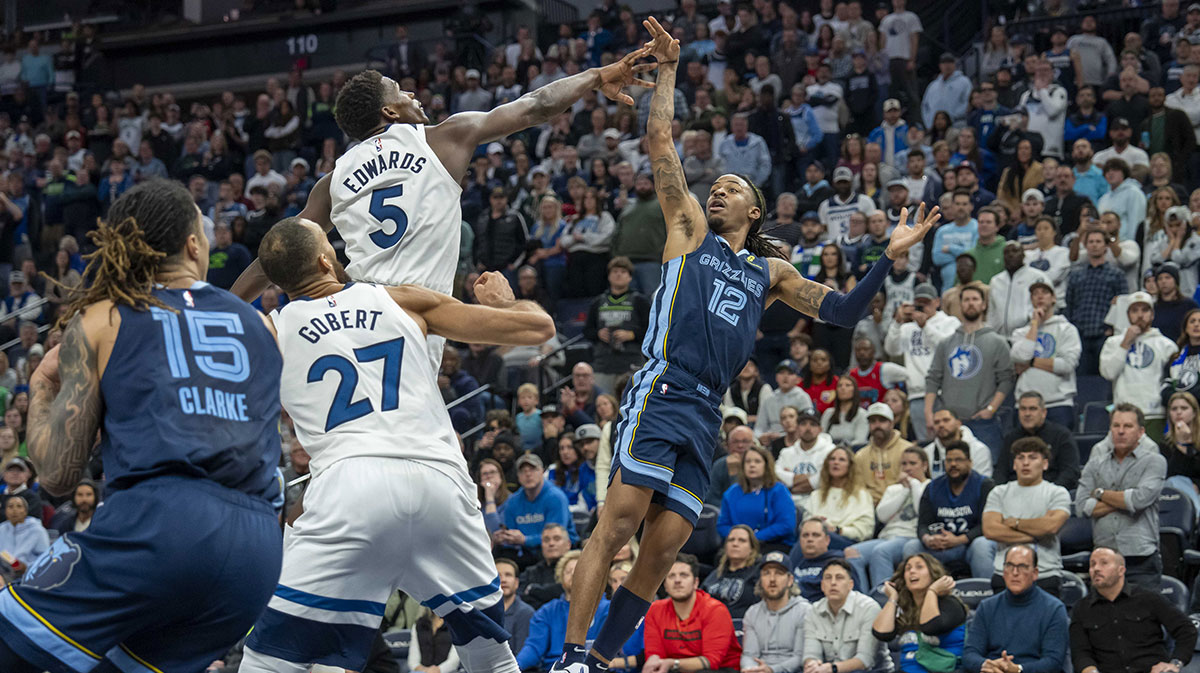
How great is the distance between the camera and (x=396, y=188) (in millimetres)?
6566

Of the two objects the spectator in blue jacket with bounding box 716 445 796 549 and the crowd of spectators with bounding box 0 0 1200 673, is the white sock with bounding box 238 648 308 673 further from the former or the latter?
the spectator in blue jacket with bounding box 716 445 796 549

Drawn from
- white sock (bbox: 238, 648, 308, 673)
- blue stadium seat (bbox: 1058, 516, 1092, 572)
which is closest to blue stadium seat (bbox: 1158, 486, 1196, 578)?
blue stadium seat (bbox: 1058, 516, 1092, 572)

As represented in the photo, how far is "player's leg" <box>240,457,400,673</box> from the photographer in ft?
17.4

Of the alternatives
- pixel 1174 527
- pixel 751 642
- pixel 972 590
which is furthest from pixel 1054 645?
pixel 751 642

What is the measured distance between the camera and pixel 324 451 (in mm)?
5453

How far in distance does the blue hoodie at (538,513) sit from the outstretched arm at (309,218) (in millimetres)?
6601

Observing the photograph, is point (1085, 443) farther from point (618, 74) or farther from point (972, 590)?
point (618, 74)

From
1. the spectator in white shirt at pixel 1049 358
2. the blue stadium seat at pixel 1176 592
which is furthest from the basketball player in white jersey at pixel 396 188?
the spectator in white shirt at pixel 1049 358

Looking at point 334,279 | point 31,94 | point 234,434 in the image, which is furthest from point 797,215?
point 31,94

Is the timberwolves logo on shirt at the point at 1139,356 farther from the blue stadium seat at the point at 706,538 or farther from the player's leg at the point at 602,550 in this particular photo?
the player's leg at the point at 602,550

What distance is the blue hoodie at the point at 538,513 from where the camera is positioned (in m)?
13.2

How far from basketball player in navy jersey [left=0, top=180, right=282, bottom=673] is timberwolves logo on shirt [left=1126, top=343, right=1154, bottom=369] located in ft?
34.1

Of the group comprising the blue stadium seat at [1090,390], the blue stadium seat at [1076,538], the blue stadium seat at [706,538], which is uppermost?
the blue stadium seat at [1090,390]

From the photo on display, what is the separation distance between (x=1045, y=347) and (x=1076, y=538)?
2303 millimetres
